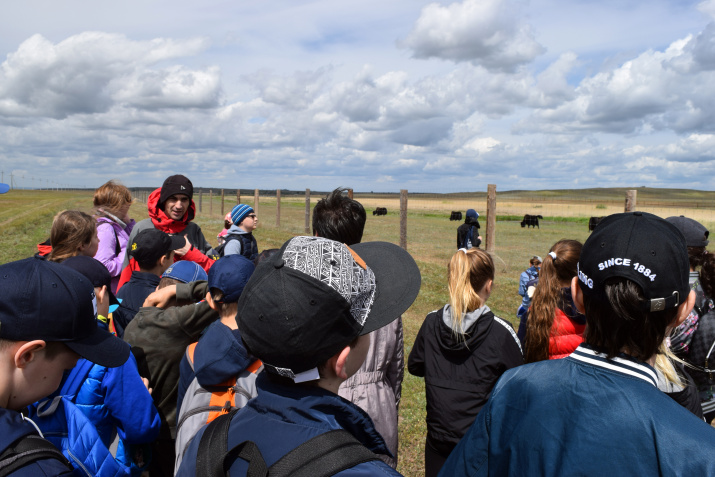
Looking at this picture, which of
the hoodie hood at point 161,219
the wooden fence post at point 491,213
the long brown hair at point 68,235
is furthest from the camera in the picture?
the wooden fence post at point 491,213

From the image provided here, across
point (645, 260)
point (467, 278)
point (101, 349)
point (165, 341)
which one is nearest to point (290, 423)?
point (101, 349)

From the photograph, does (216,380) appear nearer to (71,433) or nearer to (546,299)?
(71,433)

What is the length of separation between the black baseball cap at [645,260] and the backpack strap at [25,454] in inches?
63.7

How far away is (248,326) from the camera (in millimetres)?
1229

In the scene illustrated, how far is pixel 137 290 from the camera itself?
3.41m

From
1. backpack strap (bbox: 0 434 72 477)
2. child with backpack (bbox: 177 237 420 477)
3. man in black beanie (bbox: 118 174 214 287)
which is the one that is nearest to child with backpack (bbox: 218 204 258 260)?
man in black beanie (bbox: 118 174 214 287)

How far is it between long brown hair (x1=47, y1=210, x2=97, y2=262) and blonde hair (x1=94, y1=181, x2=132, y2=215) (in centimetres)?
131

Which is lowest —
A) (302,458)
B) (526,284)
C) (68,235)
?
(526,284)

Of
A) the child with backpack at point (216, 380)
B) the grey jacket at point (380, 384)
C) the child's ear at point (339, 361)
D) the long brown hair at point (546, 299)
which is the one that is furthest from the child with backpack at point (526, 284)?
the child's ear at point (339, 361)

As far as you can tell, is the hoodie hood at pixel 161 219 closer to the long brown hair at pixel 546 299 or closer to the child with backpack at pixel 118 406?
the child with backpack at pixel 118 406

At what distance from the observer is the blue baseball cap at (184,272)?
3274mm

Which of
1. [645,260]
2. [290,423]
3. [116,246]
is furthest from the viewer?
[116,246]

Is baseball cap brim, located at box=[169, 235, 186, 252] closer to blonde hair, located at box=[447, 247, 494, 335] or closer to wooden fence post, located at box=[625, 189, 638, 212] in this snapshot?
blonde hair, located at box=[447, 247, 494, 335]

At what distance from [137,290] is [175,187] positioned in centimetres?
156
